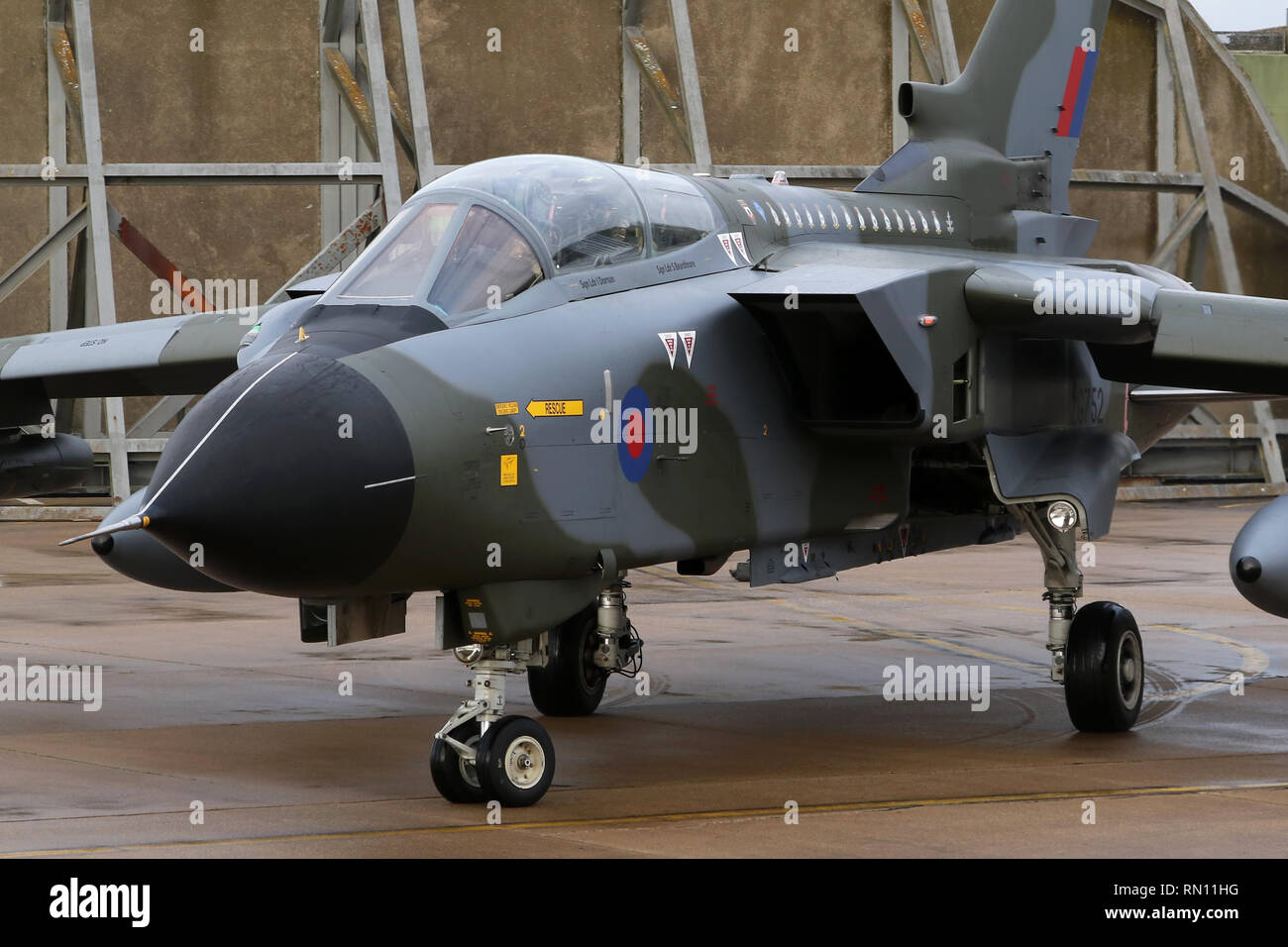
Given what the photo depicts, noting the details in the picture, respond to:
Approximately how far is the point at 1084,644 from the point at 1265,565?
2.35 meters

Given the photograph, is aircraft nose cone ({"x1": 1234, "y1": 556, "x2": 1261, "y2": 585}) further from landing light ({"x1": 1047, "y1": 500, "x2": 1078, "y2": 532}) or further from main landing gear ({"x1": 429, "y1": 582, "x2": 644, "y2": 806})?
main landing gear ({"x1": 429, "y1": 582, "x2": 644, "y2": 806})

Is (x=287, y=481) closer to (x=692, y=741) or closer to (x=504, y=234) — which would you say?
(x=504, y=234)

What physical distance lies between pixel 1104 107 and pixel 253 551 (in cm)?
2746

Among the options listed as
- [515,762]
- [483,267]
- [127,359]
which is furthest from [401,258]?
[127,359]

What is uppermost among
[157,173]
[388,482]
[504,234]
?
[157,173]

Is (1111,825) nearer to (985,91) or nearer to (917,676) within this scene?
(917,676)

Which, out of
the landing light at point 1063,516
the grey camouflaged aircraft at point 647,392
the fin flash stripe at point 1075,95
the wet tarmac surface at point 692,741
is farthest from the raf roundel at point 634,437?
the fin flash stripe at point 1075,95

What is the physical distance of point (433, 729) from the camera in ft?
36.9

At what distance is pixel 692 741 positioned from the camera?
1097cm

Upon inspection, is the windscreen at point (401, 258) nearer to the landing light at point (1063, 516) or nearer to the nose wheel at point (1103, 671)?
the landing light at point (1063, 516)

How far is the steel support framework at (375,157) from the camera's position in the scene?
24.4m

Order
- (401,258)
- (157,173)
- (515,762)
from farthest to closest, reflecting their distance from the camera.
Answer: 1. (157,173)
2. (401,258)
3. (515,762)

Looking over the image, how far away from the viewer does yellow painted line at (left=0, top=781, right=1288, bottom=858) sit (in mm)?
7660

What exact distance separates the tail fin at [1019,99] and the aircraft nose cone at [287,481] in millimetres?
5728
